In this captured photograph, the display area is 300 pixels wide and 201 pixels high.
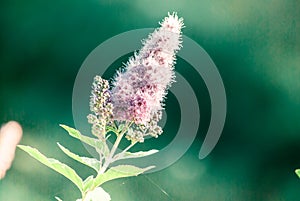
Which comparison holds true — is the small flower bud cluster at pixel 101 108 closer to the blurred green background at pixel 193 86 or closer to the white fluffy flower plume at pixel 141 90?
the white fluffy flower plume at pixel 141 90

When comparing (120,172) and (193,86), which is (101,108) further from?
(193,86)

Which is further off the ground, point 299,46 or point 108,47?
point 299,46

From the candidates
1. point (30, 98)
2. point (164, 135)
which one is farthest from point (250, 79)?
point (30, 98)

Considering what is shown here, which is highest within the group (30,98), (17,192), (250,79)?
(250,79)

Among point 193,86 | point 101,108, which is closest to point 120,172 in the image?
point 101,108

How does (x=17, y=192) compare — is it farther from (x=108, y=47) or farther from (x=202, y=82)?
(x=202, y=82)

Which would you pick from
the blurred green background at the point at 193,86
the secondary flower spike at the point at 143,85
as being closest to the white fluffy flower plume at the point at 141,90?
the secondary flower spike at the point at 143,85
